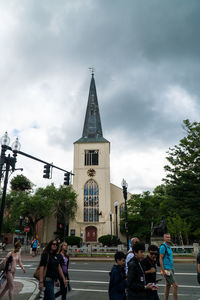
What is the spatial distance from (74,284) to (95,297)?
2466mm

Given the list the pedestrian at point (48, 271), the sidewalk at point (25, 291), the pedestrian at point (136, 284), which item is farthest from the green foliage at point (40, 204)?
the pedestrian at point (136, 284)

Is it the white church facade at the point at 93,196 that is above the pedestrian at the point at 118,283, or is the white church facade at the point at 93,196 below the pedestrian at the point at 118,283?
above

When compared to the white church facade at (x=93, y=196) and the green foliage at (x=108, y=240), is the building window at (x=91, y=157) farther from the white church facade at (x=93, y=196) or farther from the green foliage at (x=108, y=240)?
the green foliage at (x=108, y=240)

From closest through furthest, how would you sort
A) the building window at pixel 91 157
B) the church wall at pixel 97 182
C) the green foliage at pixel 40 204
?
the green foliage at pixel 40 204 < the church wall at pixel 97 182 < the building window at pixel 91 157

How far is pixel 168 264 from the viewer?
6.29 m

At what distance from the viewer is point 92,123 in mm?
54375

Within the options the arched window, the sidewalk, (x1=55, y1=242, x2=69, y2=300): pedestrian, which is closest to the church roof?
→ the arched window

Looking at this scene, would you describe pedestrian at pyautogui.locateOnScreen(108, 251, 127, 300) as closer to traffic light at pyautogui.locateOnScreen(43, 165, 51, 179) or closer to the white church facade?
traffic light at pyautogui.locateOnScreen(43, 165, 51, 179)

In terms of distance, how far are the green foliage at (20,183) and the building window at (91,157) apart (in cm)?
1748

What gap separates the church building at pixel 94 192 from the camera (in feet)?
140

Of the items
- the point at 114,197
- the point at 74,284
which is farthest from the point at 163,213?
the point at 74,284

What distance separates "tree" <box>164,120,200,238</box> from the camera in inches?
962

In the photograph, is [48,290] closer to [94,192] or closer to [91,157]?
[94,192]

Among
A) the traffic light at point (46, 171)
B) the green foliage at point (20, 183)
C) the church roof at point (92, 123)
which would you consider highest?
the church roof at point (92, 123)
